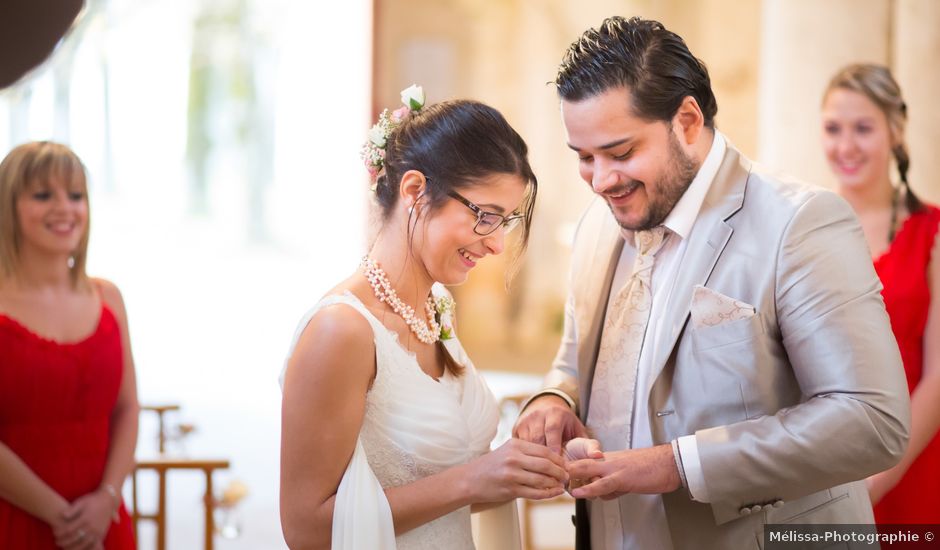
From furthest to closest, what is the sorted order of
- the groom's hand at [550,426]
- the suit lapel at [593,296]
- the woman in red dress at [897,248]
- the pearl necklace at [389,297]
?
the woman in red dress at [897,248] → the suit lapel at [593,296] → the groom's hand at [550,426] → the pearl necklace at [389,297]

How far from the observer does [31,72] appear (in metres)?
1.83

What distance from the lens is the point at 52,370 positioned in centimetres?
274

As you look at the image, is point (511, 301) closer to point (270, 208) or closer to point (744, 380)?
point (270, 208)

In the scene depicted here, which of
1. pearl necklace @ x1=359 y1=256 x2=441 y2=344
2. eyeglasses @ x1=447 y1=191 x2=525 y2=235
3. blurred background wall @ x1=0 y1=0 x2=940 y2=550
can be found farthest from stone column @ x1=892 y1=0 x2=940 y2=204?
pearl necklace @ x1=359 y1=256 x2=441 y2=344

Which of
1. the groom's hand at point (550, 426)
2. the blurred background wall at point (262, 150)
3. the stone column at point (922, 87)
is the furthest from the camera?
the blurred background wall at point (262, 150)

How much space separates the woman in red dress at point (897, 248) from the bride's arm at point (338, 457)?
165 cm

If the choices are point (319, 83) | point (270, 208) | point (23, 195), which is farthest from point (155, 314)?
point (23, 195)

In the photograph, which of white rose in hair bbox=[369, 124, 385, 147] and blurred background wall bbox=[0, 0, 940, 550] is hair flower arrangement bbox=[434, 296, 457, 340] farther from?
blurred background wall bbox=[0, 0, 940, 550]

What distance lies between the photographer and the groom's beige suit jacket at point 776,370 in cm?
194

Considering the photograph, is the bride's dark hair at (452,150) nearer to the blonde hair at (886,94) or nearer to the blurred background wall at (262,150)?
the blonde hair at (886,94)

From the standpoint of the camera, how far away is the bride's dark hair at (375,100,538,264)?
2.11 m

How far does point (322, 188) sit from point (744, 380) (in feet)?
17.1

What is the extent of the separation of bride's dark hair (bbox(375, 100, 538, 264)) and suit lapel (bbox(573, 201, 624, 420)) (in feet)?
1.31

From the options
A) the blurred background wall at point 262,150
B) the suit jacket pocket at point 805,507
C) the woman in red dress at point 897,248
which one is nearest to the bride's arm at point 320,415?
the suit jacket pocket at point 805,507
